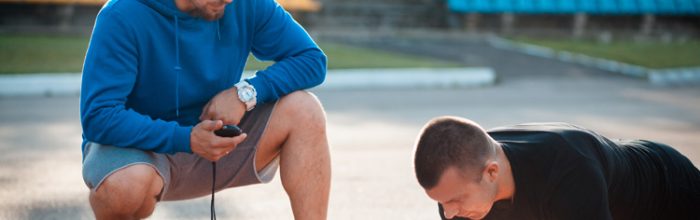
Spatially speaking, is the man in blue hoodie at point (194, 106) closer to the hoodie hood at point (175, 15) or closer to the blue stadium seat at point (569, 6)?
the hoodie hood at point (175, 15)

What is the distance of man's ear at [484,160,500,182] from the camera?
284cm

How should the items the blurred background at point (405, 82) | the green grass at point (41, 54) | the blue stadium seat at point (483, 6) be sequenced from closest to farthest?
the blurred background at point (405, 82) < the green grass at point (41, 54) < the blue stadium seat at point (483, 6)

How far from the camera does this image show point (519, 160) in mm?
2947

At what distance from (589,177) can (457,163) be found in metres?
0.39

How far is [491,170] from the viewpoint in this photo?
2.86 metres

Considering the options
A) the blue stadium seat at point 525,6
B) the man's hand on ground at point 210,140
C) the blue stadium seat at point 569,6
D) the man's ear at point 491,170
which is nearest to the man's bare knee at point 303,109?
the man's hand on ground at point 210,140

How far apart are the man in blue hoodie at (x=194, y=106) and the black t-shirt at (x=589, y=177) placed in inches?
28.8

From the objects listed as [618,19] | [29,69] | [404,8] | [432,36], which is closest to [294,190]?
[29,69]

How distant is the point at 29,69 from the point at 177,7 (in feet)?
22.3

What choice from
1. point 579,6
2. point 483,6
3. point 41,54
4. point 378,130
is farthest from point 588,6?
point 378,130

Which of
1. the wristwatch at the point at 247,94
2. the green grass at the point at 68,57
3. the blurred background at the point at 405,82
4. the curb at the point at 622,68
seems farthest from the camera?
the curb at the point at 622,68

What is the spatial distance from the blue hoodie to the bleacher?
49.0ft

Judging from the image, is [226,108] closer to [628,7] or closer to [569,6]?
[569,6]

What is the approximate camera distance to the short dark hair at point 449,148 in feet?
9.25
